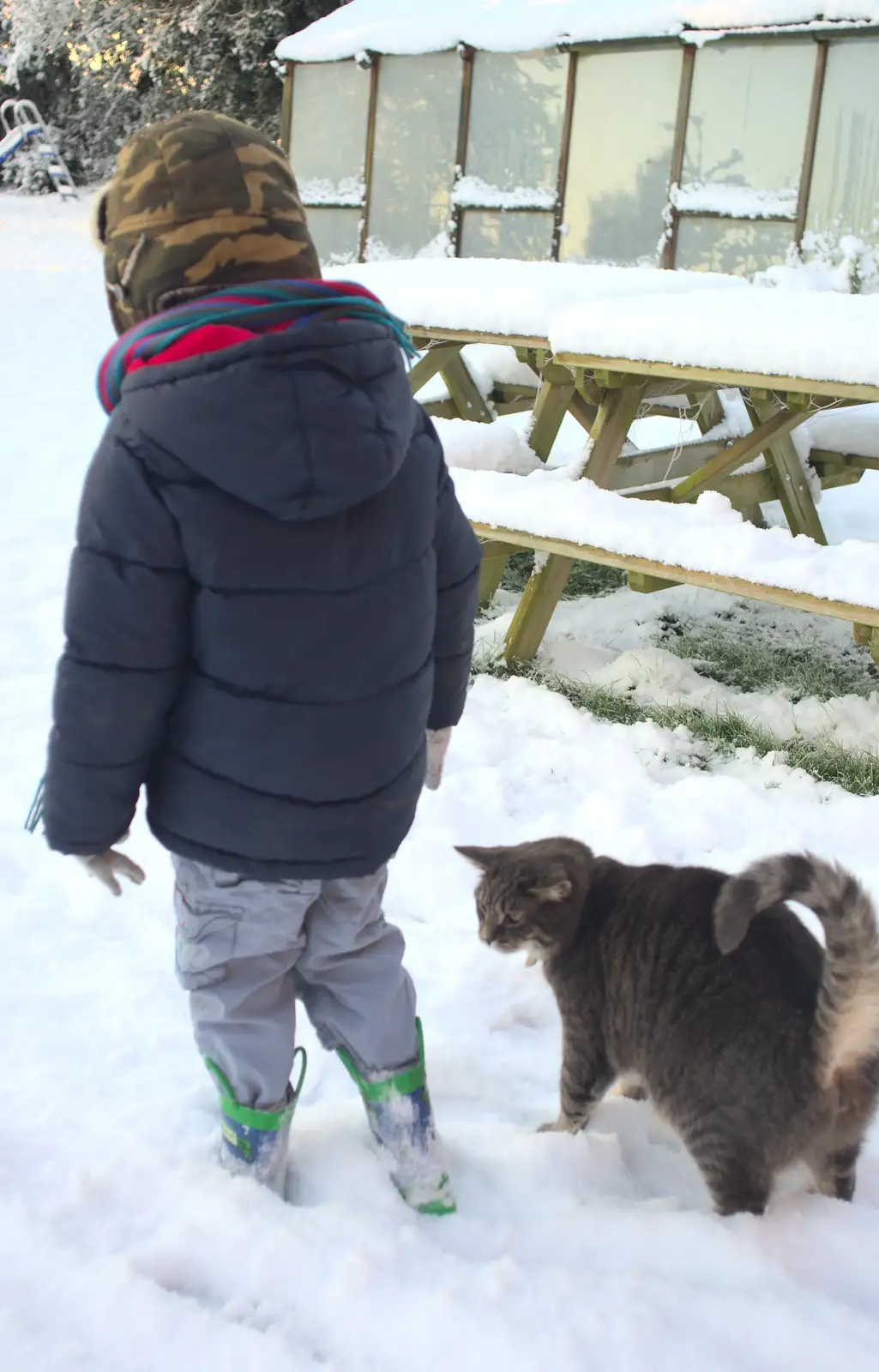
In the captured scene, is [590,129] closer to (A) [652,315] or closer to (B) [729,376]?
(A) [652,315]

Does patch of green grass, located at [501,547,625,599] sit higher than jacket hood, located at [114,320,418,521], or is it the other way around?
jacket hood, located at [114,320,418,521]

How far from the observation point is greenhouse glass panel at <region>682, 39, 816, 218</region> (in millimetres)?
6676

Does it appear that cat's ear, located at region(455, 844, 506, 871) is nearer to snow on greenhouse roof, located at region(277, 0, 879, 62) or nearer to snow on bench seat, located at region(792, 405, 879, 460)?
snow on bench seat, located at region(792, 405, 879, 460)

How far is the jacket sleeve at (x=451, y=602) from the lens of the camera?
1.93 metres

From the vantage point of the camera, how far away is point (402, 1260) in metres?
1.73

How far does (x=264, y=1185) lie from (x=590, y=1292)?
512 millimetres

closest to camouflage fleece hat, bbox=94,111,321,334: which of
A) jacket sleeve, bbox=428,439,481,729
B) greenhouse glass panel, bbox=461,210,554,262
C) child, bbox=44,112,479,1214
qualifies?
child, bbox=44,112,479,1214

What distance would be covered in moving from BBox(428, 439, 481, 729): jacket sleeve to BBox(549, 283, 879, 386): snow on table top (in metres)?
1.74

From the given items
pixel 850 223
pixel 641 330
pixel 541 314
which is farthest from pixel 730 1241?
pixel 850 223

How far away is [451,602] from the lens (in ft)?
6.57

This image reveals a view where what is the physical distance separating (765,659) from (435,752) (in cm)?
266

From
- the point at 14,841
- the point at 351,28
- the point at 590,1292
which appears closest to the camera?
the point at 590,1292

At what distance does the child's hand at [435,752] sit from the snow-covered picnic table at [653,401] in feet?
5.04

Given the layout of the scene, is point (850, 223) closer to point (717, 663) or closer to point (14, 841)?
point (717, 663)
